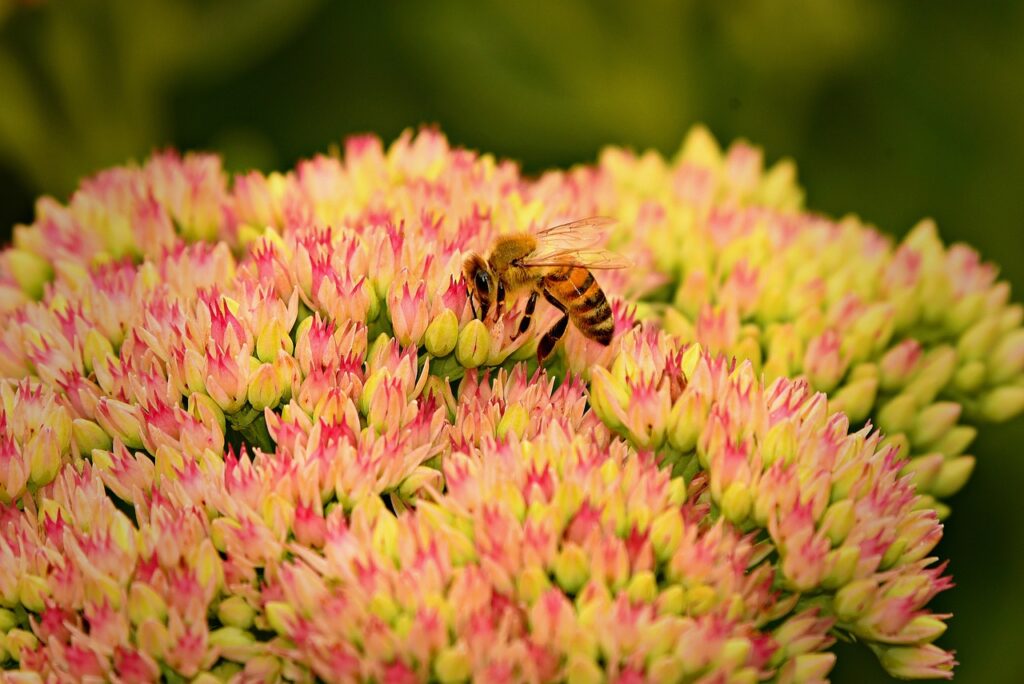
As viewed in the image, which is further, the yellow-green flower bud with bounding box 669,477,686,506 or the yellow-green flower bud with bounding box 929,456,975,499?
the yellow-green flower bud with bounding box 929,456,975,499

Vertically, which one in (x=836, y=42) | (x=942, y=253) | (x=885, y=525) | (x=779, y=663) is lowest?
(x=779, y=663)

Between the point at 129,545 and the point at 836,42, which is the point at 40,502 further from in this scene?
the point at 836,42

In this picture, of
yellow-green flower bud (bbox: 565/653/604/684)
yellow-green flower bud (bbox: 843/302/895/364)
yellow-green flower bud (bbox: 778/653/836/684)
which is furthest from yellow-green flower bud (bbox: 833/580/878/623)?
yellow-green flower bud (bbox: 843/302/895/364)

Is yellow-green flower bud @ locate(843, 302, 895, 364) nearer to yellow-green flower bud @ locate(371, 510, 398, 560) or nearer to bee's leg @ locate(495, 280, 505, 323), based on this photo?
bee's leg @ locate(495, 280, 505, 323)

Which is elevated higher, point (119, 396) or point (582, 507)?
point (119, 396)

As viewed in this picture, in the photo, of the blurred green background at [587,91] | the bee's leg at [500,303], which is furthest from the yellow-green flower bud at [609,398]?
the blurred green background at [587,91]

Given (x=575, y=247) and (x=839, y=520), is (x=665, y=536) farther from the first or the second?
(x=575, y=247)

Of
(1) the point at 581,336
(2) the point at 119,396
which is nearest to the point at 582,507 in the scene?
(1) the point at 581,336
